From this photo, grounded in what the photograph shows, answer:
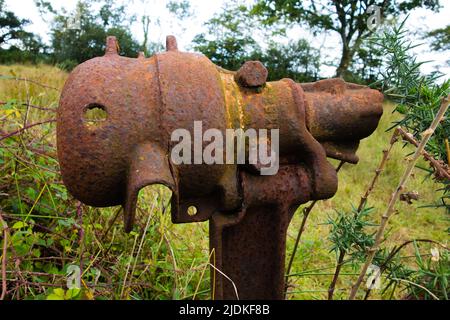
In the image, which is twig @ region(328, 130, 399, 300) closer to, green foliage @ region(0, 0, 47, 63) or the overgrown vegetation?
the overgrown vegetation

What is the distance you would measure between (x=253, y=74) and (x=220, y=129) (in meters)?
0.22

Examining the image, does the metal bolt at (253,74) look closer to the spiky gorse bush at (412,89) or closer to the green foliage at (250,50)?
the spiky gorse bush at (412,89)

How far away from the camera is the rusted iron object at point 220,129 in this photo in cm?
97

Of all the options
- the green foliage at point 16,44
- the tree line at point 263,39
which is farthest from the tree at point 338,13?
the green foliage at point 16,44

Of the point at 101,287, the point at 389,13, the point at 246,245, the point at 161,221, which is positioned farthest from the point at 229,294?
the point at 389,13

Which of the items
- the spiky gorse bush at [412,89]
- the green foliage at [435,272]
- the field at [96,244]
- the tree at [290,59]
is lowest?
the field at [96,244]

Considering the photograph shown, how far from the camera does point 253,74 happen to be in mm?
1144

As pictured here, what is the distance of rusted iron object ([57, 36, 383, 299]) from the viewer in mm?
972

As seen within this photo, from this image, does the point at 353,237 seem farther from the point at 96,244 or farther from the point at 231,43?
the point at 231,43

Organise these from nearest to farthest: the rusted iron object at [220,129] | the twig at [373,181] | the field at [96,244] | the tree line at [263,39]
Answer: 1. the rusted iron object at [220,129]
2. the twig at [373,181]
3. the field at [96,244]
4. the tree line at [263,39]

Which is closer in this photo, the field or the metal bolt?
the metal bolt

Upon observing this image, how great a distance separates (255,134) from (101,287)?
0.99 metres

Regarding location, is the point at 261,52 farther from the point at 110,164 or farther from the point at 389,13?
the point at 110,164

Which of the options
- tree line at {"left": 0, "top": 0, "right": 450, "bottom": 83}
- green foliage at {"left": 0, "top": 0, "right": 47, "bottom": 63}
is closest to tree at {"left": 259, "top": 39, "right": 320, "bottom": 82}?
tree line at {"left": 0, "top": 0, "right": 450, "bottom": 83}
